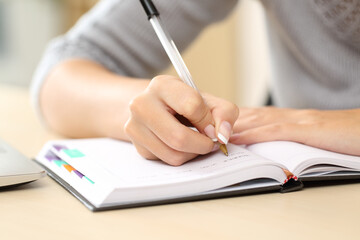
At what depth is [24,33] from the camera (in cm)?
316

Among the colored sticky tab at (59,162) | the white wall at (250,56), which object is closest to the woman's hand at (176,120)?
the colored sticky tab at (59,162)

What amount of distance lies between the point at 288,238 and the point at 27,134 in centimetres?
61

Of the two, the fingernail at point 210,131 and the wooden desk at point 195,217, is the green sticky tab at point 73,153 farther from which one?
the fingernail at point 210,131

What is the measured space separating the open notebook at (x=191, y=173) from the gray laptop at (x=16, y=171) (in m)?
0.03

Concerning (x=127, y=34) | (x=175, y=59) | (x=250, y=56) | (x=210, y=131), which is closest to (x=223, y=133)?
(x=210, y=131)

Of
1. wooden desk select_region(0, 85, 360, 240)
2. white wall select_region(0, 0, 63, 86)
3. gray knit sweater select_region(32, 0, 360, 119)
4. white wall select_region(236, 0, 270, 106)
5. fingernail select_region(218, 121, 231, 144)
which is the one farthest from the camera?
white wall select_region(0, 0, 63, 86)

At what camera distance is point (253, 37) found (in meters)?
2.64

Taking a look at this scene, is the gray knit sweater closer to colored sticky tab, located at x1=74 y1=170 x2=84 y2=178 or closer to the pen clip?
the pen clip

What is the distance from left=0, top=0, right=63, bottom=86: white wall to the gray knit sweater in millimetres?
2145

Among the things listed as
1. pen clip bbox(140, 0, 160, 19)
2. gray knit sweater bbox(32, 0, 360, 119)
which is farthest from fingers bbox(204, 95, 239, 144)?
gray knit sweater bbox(32, 0, 360, 119)

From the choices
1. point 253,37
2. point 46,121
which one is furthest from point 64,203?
point 253,37

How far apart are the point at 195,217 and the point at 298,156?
0.52 ft

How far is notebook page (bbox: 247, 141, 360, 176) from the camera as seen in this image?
52 cm

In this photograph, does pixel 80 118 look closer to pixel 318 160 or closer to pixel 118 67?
pixel 118 67
